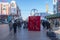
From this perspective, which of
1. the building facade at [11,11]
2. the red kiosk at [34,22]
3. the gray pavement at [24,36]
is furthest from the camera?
the building facade at [11,11]

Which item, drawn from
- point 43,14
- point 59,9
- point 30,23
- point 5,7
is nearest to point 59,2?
point 59,9

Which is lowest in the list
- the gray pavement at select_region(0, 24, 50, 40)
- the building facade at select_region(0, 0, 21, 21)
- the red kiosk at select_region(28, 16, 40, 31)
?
the gray pavement at select_region(0, 24, 50, 40)

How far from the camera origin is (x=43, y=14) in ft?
111

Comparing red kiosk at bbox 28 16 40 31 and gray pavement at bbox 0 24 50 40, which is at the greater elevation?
red kiosk at bbox 28 16 40 31

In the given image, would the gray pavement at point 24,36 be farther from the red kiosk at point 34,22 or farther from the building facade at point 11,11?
the building facade at point 11,11

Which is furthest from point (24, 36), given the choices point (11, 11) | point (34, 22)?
point (11, 11)

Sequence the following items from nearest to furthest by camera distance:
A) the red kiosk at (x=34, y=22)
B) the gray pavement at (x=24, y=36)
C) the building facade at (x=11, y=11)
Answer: the gray pavement at (x=24, y=36) < the red kiosk at (x=34, y=22) < the building facade at (x=11, y=11)

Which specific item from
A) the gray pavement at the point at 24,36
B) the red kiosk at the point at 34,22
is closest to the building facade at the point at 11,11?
the red kiosk at the point at 34,22

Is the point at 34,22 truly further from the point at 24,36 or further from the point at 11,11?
Answer: the point at 11,11

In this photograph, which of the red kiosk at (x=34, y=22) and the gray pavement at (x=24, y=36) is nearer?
the gray pavement at (x=24, y=36)

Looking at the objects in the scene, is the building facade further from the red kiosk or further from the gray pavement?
the gray pavement

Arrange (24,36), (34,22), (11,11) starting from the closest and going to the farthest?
(24,36)
(34,22)
(11,11)

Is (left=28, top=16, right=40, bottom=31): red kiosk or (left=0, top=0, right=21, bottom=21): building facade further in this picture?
(left=0, top=0, right=21, bottom=21): building facade

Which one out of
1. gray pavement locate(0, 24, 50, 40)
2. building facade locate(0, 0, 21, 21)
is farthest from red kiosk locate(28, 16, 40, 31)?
building facade locate(0, 0, 21, 21)
